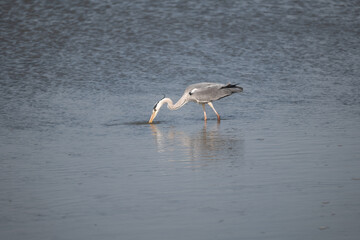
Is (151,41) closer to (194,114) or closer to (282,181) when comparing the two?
(194,114)

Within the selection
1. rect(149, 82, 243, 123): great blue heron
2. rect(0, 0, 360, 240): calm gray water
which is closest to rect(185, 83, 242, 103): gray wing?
rect(149, 82, 243, 123): great blue heron

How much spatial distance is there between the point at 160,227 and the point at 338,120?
21.3 feet

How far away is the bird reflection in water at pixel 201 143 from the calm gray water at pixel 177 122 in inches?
1.3

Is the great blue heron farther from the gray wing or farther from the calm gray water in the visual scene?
the calm gray water

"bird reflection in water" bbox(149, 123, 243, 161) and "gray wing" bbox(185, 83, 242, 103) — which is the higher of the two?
"bird reflection in water" bbox(149, 123, 243, 161)

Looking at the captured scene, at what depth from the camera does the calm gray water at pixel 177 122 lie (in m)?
5.29

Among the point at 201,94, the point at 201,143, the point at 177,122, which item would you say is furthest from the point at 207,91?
the point at 201,143

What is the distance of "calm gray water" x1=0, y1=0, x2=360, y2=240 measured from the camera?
17.4ft

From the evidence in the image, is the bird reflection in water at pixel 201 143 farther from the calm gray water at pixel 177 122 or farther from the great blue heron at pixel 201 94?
the great blue heron at pixel 201 94

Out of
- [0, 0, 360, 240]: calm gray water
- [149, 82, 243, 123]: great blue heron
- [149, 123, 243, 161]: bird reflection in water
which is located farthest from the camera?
[149, 82, 243, 123]: great blue heron

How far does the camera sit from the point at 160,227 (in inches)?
197

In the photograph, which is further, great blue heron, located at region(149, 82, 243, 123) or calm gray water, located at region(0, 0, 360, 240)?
great blue heron, located at region(149, 82, 243, 123)

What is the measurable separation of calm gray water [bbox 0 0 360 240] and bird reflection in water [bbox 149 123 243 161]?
1.3 inches

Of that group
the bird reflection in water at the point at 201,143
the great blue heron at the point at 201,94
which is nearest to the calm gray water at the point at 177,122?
the bird reflection in water at the point at 201,143
